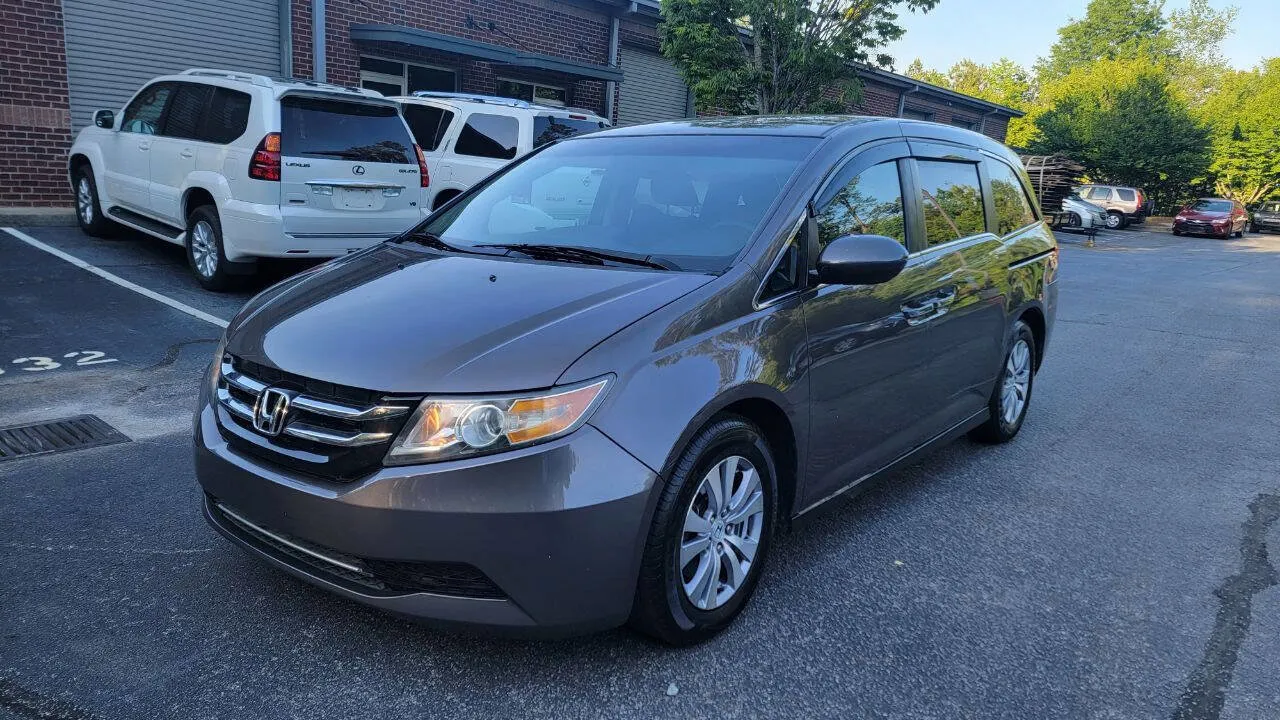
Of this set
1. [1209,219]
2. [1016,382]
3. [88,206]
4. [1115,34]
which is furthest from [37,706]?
[1115,34]

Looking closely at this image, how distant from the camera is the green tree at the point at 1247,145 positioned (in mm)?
43062

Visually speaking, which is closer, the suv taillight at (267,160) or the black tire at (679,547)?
the black tire at (679,547)

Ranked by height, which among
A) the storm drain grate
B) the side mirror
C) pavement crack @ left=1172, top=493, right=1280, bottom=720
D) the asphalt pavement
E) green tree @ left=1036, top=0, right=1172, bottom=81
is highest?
green tree @ left=1036, top=0, right=1172, bottom=81

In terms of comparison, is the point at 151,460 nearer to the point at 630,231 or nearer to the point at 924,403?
the point at 630,231

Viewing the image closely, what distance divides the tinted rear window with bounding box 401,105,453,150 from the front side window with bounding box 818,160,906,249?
771cm

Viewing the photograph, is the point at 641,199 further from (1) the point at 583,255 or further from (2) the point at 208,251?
(2) the point at 208,251

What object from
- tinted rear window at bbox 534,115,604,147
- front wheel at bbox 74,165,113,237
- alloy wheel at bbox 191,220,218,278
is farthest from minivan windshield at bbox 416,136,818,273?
front wheel at bbox 74,165,113,237

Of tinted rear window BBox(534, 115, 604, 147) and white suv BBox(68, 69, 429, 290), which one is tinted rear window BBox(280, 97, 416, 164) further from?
tinted rear window BBox(534, 115, 604, 147)

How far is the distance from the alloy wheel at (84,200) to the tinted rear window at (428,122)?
345 cm

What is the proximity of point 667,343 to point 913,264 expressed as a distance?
1622mm

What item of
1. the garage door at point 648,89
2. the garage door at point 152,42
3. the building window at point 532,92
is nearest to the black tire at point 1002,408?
the garage door at point 152,42

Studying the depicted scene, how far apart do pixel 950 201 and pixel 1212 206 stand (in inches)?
1417

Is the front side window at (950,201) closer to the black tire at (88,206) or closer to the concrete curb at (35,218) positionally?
the black tire at (88,206)

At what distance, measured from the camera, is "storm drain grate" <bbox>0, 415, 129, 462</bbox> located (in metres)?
4.23
